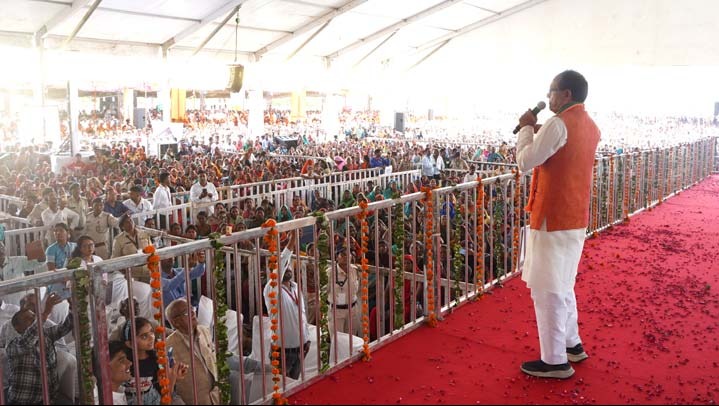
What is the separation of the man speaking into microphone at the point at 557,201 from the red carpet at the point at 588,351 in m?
0.31

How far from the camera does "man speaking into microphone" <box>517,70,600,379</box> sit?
3.90 metres

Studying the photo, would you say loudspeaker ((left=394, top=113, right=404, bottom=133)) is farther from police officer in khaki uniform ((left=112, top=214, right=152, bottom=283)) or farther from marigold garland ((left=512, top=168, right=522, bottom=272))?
police officer in khaki uniform ((left=112, top=214, right=152, bottom=283))

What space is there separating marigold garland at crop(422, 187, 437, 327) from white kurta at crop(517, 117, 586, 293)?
1171 millimetres

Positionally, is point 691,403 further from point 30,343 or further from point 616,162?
point 616,162

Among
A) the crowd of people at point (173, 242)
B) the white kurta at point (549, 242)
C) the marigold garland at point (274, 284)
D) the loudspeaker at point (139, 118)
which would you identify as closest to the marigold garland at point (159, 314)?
the crowd of people at point (173, 242)

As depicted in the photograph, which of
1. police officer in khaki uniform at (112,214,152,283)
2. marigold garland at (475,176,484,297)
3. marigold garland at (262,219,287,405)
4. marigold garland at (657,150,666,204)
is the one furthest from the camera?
marigold garland at (657,150,666,204)

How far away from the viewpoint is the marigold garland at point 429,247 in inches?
201

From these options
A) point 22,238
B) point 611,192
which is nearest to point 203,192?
point 22,238

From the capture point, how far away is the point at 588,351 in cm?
452

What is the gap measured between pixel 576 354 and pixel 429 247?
56.5 inches

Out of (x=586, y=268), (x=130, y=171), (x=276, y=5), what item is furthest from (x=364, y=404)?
(x=276, y=5)

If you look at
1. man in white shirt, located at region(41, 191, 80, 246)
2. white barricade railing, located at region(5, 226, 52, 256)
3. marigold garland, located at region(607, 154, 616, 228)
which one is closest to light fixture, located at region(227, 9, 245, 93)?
man in white shirt, located at region(41, 191, 80, 246)

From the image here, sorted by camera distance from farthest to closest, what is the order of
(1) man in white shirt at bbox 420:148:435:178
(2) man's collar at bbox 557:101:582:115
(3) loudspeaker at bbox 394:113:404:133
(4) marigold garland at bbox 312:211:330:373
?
1. (3) loudspeaker at bbox 394:113:404:133
2. (1) man in white shirt at bbox 420:148:435:178
3. (4) marigold garland at bbox 312:211:330:373
4. (2) man's collar at bbox 557:101:582:115

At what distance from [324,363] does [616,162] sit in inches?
281
